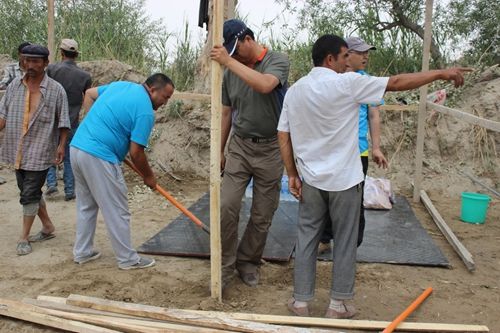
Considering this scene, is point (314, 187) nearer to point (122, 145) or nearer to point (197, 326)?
point (197, 326)

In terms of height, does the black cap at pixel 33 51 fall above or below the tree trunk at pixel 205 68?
below

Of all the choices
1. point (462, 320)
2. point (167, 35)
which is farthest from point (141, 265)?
point (167, 35)

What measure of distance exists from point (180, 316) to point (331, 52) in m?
1.75

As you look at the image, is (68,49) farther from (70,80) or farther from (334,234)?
(334,234)

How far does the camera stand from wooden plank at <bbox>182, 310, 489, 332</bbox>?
3.07m

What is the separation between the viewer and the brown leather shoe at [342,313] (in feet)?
10.7

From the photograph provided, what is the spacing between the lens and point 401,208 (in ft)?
20.2

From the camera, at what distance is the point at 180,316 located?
300cm

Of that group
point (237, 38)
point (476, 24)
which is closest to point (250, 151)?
point (237, 38)

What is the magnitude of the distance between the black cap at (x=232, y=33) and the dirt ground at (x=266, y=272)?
1674mm

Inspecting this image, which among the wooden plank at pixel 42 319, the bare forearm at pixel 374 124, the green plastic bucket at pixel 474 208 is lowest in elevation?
the wooden plank at pixel 42 319

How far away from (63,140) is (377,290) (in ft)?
9.55

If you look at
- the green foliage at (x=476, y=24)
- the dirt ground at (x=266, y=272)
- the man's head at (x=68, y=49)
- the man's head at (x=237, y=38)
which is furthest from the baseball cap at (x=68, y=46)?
the green foliage at (x=476, y=24)

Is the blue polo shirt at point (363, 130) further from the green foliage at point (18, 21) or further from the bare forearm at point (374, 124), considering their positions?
the green foliage at point (18, 21)
